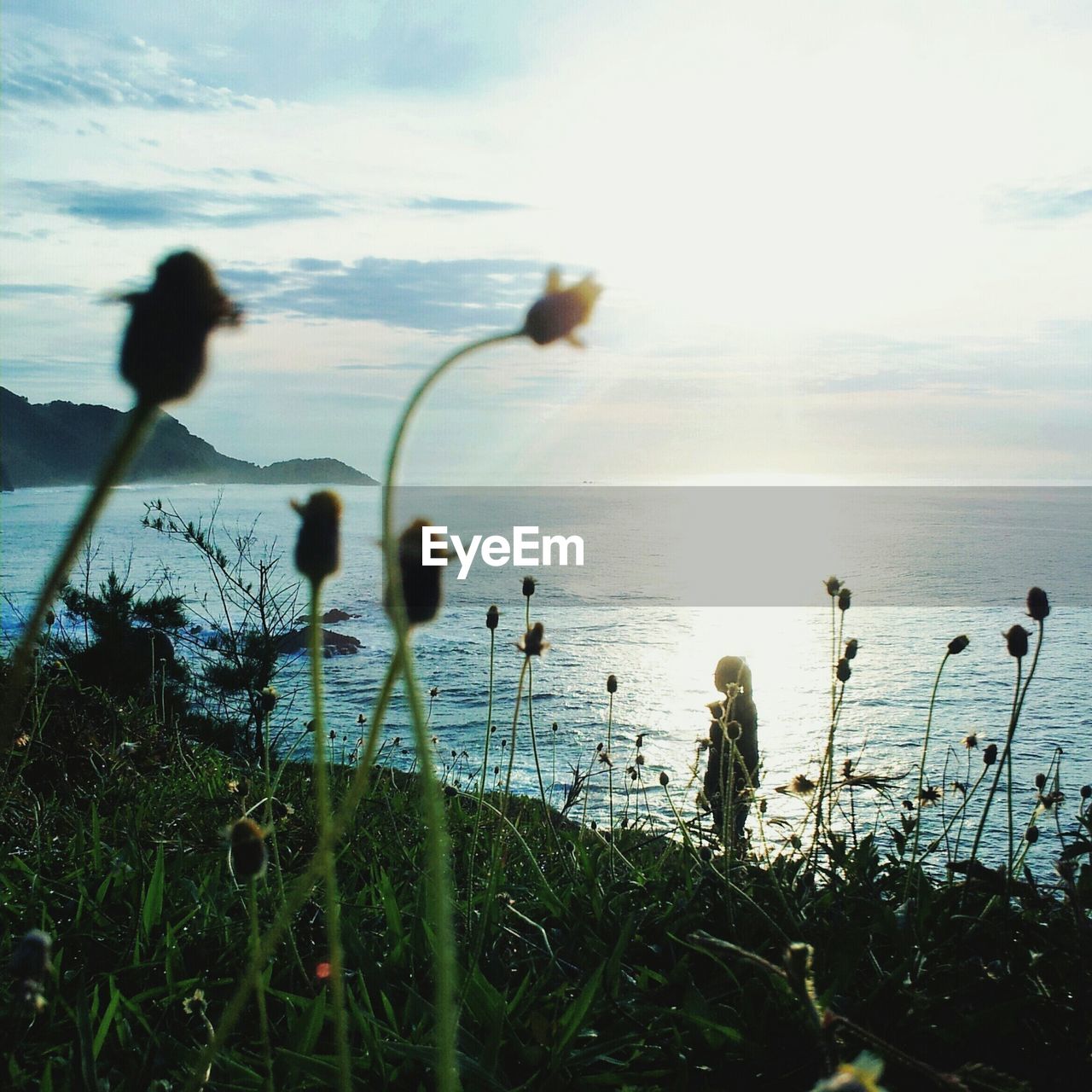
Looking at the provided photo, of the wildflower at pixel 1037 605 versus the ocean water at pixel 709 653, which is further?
the ocean water at pixel 709 653

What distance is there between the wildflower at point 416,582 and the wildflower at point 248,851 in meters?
0.47

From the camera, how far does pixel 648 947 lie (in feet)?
7.72

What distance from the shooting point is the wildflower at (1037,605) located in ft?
6.97

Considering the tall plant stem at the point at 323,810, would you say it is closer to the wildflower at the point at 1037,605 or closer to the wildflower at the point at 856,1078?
the wildflower at the point at 856,1078

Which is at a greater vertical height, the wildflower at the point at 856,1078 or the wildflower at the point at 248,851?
the wildflower at the point at 856,1078

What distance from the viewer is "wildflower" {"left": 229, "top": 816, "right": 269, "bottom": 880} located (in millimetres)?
1158

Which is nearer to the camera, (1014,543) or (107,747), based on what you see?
(107,747)

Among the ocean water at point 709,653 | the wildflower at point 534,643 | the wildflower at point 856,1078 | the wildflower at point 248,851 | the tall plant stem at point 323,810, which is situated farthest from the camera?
the ocean water at point 709,653

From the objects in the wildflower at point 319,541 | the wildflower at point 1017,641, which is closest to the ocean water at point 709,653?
the wildflower at point 319,541

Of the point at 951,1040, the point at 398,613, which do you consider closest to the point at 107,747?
the point at 951,1040

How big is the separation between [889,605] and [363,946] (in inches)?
1300

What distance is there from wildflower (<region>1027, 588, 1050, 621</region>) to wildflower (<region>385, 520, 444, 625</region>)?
1.69 m

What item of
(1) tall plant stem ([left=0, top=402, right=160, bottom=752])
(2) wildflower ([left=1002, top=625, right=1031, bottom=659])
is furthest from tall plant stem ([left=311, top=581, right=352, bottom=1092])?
(2) wildflower ([left=1002, top=625, right=1031, bottom=659])

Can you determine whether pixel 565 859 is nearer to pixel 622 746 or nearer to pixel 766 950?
pixel 766 950
